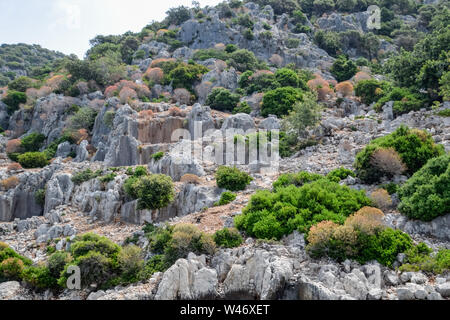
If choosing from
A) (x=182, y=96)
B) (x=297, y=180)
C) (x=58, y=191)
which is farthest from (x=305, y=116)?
(x=58, y=191)

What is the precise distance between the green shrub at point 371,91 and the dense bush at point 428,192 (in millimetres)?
24773

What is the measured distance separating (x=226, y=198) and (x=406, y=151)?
11.7 meters

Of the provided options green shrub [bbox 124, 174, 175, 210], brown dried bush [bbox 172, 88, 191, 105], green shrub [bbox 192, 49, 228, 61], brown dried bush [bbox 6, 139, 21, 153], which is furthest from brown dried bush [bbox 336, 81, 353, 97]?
brown dried bush [bbox 6, 139, 21, 153]

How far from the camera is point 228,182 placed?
25.1m

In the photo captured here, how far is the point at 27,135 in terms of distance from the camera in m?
46.5

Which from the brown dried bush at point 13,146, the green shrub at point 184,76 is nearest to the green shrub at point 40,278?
the brown dried bush at point 13,146

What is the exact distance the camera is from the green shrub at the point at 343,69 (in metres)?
58.4

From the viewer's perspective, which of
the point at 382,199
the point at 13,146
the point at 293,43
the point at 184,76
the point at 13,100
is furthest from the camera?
the point at 293,43

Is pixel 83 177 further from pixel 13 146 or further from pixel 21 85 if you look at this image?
pixel 21 85

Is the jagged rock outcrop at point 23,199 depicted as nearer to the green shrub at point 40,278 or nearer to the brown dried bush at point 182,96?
the green shrub at point 40,278
